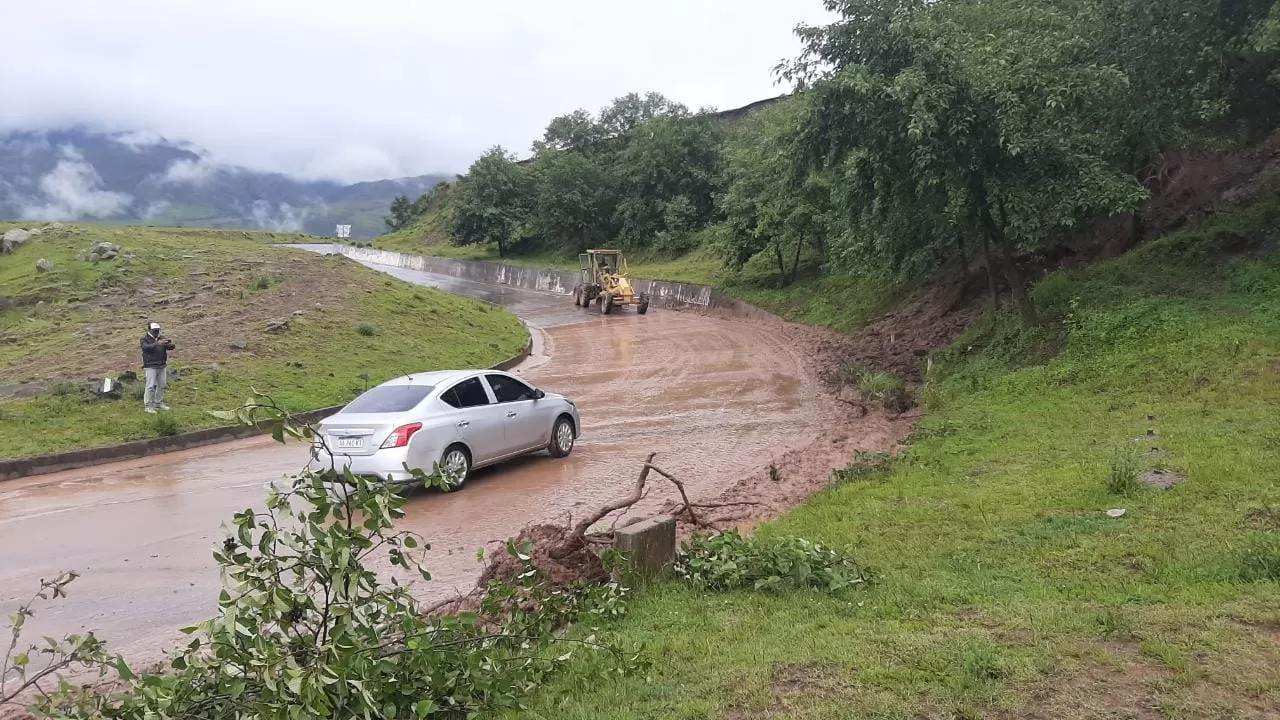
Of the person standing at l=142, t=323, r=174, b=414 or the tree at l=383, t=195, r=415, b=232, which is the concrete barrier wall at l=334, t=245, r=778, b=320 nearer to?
the person standing at l=142, t=323, r=174, b=414

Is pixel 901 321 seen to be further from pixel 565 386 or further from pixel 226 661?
pixel 226 661

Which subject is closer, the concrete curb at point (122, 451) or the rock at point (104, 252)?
the concrete curb at point (122, 451)

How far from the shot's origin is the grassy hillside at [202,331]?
15.5 metres

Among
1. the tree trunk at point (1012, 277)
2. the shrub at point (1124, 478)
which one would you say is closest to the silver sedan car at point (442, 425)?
the shrub at point (1124, 478)

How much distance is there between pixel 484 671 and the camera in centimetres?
424

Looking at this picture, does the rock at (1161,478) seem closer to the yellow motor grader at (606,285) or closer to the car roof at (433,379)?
the car roof at (433,379)

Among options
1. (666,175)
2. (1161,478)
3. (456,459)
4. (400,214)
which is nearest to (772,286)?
(666,175)

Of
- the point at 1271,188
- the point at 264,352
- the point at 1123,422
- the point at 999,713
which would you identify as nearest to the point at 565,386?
the point at 264,352

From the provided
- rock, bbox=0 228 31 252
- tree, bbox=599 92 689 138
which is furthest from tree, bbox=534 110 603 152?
rock, bbox=0 228 31 252

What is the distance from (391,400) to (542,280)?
139 feet

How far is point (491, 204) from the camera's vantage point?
66312mm

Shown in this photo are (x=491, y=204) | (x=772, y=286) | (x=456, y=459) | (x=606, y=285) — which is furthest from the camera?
(x=491, y=204)

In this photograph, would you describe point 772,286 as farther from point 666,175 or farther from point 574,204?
point 574,204

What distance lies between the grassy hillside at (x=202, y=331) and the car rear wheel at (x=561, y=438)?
22.3 ft
